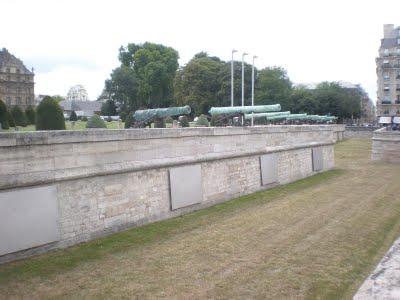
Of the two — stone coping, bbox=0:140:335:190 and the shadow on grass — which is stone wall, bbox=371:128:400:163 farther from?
stone coping, bbox=0:140:335:190

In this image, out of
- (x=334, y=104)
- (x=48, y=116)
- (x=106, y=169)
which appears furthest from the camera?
(x=334, y=104)

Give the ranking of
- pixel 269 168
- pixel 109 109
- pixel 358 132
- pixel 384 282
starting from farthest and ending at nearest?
1. pixel 109 109
2. pixel 358 132
3. pixel 269 168
4. pixel 384 282

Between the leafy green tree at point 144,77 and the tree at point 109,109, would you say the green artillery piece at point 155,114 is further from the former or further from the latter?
the tree at point 109,109

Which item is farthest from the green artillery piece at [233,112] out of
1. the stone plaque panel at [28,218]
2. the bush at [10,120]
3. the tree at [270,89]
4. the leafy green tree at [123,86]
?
the tree at [270,89]

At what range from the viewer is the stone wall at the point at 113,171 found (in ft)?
24.7

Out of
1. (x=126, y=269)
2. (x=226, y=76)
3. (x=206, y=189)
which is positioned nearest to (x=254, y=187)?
(x=206, y=189)

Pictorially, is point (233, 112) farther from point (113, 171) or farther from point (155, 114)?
point (113, 171)

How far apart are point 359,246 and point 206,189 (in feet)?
14.8

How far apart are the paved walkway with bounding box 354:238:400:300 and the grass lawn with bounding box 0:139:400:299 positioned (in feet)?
0.67

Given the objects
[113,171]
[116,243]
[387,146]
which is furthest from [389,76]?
[116,243]

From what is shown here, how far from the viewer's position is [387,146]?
26625 mm

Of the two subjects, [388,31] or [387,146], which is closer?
[387,146]

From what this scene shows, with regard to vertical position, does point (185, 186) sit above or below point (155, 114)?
below

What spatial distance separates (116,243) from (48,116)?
5.69 m
